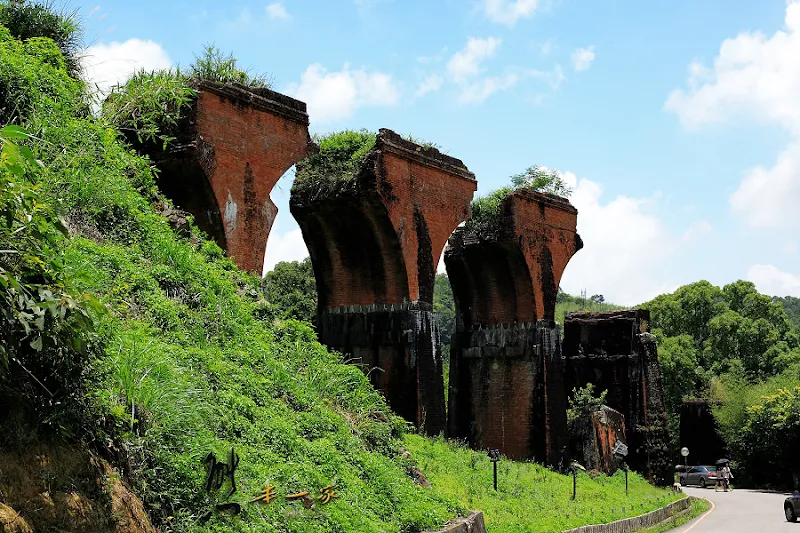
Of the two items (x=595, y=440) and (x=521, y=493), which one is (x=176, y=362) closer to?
(x=521, y=493)

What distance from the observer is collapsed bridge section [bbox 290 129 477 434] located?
48.9 feet

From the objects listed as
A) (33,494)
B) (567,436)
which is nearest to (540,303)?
(567,436)

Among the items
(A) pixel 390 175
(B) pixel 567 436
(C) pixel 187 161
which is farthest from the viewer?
(B) pixel 567 436

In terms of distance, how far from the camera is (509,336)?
62.4 ft

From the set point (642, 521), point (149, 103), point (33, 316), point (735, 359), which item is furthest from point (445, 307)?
point (33, 316)

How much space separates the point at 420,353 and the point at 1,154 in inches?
461

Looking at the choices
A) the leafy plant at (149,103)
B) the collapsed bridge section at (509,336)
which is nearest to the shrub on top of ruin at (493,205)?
the collapsed bridge section at (509,336)

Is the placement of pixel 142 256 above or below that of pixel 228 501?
above

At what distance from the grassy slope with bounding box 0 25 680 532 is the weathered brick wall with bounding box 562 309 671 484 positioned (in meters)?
15.8

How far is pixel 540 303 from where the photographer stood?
19.1 metres

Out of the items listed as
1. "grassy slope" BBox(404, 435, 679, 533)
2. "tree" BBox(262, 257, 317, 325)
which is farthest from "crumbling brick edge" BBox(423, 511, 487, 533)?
"tree" BBox(262, 257, 317, 325)

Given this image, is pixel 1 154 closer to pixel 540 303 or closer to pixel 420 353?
pixel 420 353

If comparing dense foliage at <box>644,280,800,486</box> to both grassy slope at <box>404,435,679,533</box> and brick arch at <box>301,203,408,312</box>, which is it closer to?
grassy slope at <box>404,435,679,533</box>

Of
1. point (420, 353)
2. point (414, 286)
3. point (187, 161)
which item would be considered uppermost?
point (187, 161)
